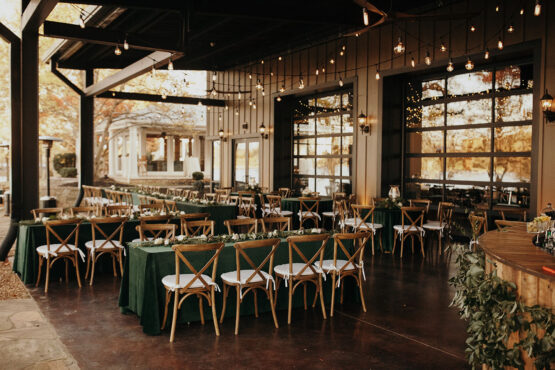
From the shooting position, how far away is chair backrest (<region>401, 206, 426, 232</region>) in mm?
8158

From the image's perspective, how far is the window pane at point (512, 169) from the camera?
8.88 meters

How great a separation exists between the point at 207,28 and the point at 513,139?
24.6ft

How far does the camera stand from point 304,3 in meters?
8.66

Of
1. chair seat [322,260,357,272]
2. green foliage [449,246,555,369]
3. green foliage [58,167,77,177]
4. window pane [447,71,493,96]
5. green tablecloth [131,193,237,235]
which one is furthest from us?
green foliage [58,167,77,177]

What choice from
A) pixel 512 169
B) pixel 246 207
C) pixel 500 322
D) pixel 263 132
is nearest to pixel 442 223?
pixel 512 169

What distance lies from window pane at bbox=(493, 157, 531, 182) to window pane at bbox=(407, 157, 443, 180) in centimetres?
138

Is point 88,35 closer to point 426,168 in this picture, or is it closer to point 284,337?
point 284,337

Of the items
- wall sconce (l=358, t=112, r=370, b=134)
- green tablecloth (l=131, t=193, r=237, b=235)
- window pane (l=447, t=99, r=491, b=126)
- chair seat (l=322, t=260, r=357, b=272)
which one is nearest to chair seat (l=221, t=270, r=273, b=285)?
chair seat (l=322, t=260, r=357, b=272)

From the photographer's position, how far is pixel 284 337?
170 inches

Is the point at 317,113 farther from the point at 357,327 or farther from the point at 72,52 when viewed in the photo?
the point at 357,327

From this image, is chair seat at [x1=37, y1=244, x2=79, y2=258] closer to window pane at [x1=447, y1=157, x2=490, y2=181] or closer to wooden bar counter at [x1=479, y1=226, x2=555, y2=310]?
wooden bar counter at [x1=479, y1=226, x2=555, y2=310]

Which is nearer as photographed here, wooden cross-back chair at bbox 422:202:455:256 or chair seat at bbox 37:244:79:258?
chair seat at bbox 37:244:79:258

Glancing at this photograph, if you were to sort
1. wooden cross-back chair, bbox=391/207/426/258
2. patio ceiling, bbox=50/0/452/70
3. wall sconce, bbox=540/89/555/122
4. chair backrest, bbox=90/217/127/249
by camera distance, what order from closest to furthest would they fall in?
chair backrest, bbox=90/217/127/249, wall sconce, bbox=540/89/555/122, patio ceiling, bbox=50/0/452/70, wooden cross-back chair, bbox=391/207/426/258

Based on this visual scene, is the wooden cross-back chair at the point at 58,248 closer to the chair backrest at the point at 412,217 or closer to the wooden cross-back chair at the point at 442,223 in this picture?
the chair backrest at the point at 412,217
